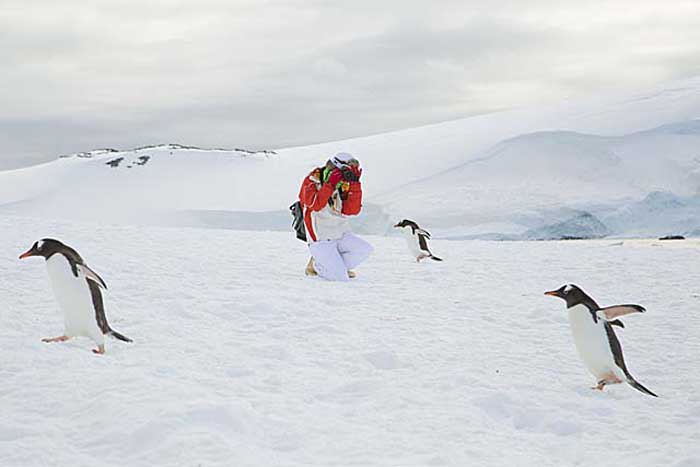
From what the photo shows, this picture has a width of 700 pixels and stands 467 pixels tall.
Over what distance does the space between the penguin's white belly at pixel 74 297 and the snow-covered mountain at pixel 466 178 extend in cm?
1311

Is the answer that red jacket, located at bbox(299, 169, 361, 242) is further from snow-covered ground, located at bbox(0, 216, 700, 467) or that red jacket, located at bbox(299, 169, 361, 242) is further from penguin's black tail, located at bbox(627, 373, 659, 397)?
penguin's black tail, located at bbox(627, 373, 659, 397)

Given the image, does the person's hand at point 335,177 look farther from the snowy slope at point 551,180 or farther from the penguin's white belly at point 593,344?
the snowy slope at point 551,180

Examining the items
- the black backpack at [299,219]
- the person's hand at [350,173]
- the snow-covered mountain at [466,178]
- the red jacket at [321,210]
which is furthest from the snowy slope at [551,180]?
the person's hand at [350,173]

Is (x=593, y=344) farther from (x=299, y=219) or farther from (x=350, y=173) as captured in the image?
(x=299, y=219)

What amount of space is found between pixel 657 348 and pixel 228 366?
2827 mm

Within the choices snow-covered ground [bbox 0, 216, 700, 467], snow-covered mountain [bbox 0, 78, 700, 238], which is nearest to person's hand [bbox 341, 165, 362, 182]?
snow-covered ground [bbox 0, 216, 700, 467]

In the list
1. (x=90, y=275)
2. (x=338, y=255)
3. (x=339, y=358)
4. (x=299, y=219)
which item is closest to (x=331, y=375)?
(x=339, y=358)

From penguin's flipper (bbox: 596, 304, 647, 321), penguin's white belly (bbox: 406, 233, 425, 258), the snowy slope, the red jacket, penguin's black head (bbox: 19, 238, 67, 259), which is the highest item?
penguin's black head (bbox: 19, 238, 67, 259)

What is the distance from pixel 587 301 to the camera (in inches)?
159

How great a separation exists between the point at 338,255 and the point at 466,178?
12705 millimetres

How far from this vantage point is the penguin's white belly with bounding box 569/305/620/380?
396 centimetres

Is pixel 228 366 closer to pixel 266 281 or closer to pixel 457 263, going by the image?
pixel 266 281

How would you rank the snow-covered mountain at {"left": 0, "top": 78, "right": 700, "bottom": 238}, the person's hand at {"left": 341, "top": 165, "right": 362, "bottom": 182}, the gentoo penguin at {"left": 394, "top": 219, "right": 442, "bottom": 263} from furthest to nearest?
the snow-covered mountain at {"left": 0, "top": 78, "right": 700, "bottom": 238} → the gentoo penguin at {"left": 394, "top": 219, "right": 442, "bottom": 263} → the person's hand at {"left": 341, "top": 165, "right": 362, "bottom": 182}

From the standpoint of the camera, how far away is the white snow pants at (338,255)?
23.2ft
